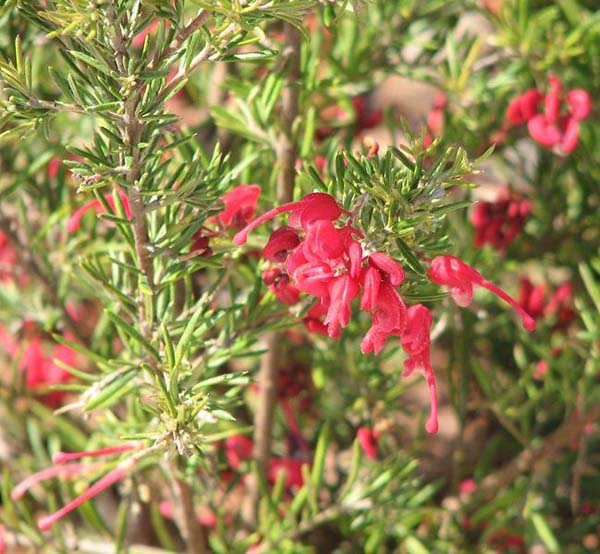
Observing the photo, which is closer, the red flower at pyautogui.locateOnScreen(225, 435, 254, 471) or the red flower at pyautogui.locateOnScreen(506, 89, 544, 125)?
the red flower at pyautogui.locateOnScreen(506, 89, 544, 125)

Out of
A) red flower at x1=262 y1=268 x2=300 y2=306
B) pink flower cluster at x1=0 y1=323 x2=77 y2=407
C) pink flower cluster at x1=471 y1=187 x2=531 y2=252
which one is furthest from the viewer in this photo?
pink flower cluster at x1=0 y1=323 x2=77 y2=407

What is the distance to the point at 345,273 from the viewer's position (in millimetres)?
605

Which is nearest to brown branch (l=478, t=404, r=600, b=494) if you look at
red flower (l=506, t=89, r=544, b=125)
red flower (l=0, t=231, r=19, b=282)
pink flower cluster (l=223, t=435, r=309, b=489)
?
pink flower cluster (l=223, t=435, r=309, b=489)

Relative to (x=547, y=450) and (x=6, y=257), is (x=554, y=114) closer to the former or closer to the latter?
(x=547, y=450)

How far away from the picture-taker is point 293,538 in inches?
43.7

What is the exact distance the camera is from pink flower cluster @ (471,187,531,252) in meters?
1.14

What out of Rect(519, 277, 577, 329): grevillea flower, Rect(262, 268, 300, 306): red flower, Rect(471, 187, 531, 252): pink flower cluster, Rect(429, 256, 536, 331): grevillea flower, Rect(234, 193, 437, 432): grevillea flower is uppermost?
Rect(234, 193, 437, 432): grevillea flower

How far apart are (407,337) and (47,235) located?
692 millimetres

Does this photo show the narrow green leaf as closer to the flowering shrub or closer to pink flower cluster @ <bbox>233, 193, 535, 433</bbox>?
the flowering shrub

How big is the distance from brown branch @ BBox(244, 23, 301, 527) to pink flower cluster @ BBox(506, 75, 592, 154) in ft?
1.00

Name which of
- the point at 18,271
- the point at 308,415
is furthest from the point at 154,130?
the point at 308,415

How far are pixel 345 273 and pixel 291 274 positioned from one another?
0.13ft

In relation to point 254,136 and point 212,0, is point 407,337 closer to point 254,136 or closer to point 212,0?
point 212,0

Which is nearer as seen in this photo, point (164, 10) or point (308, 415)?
point (164, 10)
